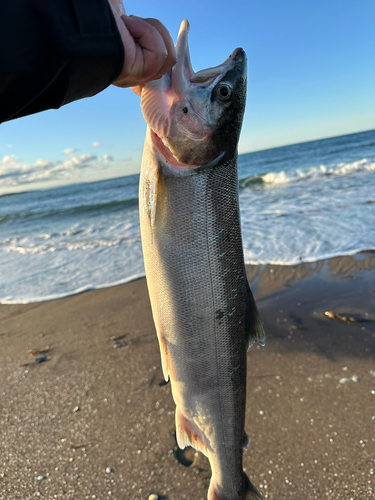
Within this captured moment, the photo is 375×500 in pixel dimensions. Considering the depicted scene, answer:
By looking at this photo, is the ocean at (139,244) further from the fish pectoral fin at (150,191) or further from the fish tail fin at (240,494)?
the fish pectoral fin at (150,191)

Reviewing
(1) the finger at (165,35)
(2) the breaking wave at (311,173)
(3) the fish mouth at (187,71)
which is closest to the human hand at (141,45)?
(1) the finger at (165,35)

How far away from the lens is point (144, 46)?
1500mm

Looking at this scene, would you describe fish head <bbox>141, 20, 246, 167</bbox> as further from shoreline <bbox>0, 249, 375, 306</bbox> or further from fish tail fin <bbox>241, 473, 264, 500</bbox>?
shoreline <bbox>0, 249, 375, 306</bbox>

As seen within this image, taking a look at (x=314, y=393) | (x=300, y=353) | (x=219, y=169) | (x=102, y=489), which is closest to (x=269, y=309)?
(x=300, y=353)

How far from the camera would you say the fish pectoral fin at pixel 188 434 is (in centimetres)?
250

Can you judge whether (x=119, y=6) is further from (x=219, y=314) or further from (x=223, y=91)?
(x=219, y=314)

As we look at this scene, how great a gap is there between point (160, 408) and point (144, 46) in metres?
3.51

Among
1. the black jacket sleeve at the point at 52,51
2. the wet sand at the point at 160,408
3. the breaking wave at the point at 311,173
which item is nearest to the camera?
the black jacket sleeve at the point at 52,51

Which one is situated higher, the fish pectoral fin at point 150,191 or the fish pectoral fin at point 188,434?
the fish pectoral fin at point 150,191

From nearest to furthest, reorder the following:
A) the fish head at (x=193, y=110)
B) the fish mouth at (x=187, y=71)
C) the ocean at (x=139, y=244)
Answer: the fish mouth at (x=187, y=71) < the fish head at (x=193, y=110) < the ocean at (x=139, y=244)

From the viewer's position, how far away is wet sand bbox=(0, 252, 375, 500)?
2.97 metres

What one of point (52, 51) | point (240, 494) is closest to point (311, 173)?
point (240, 494)

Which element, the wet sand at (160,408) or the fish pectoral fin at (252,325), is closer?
the fish pectoral fin at (252,325)

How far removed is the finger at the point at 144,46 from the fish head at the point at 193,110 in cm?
56
